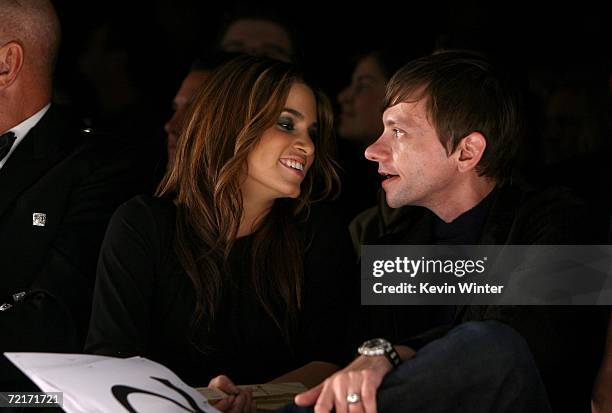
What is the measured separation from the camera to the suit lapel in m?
2.75

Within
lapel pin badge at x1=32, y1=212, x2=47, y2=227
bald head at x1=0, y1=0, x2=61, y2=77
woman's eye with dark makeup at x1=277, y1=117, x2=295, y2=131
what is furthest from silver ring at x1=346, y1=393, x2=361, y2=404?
bald head at x1=0, y1=0, x2=61, y2=77

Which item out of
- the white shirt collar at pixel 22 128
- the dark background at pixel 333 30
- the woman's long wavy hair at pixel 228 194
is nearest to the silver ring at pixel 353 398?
the woman's long wavy hair at pixel 228 194

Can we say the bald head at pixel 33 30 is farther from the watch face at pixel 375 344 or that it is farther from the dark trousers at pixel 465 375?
the dark trousers at pixel 465 375

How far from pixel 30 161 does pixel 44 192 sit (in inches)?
3.8

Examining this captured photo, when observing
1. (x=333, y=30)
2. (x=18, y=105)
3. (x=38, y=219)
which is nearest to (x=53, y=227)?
(x=38, y=219)

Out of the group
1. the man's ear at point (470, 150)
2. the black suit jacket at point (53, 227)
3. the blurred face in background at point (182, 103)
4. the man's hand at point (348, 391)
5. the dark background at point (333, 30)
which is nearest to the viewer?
the man's hand at point (348, 391)

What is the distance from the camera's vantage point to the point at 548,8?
4102 mm

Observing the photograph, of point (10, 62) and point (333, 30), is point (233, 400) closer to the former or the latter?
point (10, 62)

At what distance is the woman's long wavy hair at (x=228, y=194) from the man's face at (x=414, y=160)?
288mm

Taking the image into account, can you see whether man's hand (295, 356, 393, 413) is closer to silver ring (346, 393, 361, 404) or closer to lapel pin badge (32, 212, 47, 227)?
silver ring (346, 393, 361, 404)

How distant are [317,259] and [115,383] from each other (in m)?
0.87

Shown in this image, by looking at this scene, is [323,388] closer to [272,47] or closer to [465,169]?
[465,169]

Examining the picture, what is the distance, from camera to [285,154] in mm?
2695

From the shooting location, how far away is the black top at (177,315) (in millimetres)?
2561
